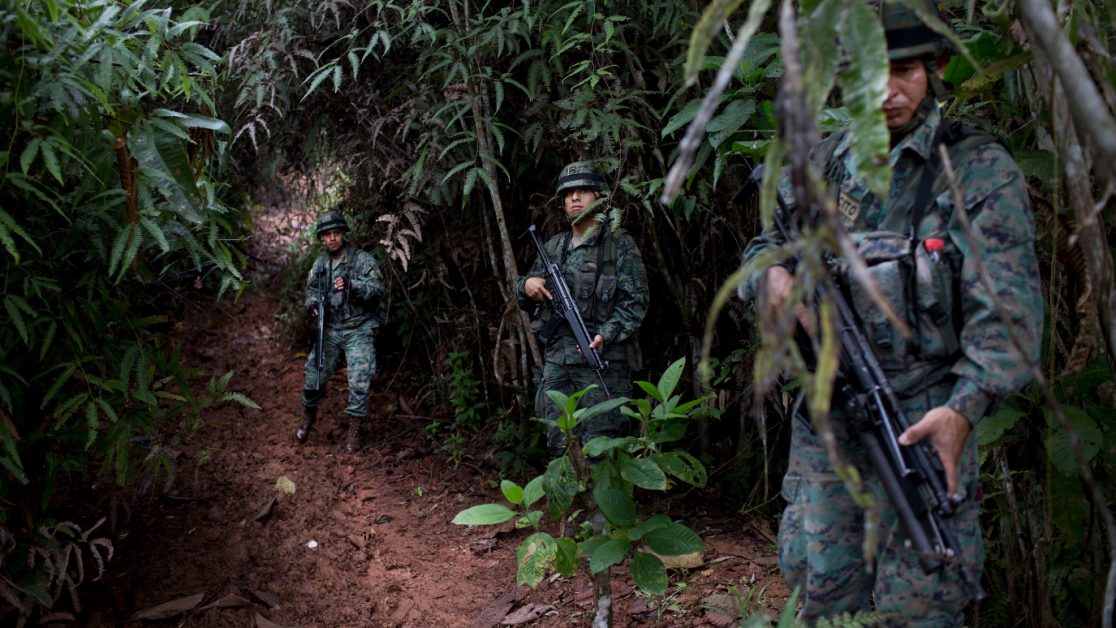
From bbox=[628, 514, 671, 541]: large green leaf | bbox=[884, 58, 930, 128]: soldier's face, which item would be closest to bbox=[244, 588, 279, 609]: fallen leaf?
bbox=[628, 514, 671, 541]: large green leaf

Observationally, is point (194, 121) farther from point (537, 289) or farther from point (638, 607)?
point (638, 607)

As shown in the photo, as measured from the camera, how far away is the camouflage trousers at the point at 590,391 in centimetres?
443

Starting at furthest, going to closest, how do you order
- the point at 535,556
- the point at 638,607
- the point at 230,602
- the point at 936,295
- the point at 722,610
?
the point at 230,602 → the point at 638,607 → the point at 722,610 → the point at 535,556 → the point at 936,295

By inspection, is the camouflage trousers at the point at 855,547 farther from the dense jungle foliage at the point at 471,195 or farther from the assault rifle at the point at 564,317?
the assault rifle at the point at 564,317

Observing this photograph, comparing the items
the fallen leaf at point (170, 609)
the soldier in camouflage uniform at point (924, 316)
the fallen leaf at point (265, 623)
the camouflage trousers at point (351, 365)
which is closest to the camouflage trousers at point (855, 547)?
the soldier in camouflage uniform at point (924, 316)

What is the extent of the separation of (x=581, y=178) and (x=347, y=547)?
2.51 m

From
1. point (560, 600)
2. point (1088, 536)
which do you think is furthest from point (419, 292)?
point (1088, 536)

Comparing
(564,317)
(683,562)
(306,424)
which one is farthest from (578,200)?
(306,424)

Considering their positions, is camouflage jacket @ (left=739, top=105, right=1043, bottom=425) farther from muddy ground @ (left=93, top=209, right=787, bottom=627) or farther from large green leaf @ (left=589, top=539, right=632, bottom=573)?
muddy ground @ (left=93, top=209, right=787, bottom=627)

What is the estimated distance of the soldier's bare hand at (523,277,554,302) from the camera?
14.8 feet

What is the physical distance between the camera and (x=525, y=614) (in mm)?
3691

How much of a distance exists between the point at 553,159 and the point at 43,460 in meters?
3.26

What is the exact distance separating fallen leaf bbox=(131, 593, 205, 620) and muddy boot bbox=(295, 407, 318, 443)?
7.14ft

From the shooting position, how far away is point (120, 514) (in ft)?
14.1
